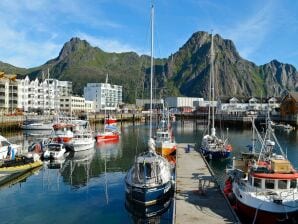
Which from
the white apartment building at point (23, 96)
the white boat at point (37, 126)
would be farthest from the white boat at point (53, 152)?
the white apartment building at point (23, 96)

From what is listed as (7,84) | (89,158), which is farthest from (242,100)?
(89,158)

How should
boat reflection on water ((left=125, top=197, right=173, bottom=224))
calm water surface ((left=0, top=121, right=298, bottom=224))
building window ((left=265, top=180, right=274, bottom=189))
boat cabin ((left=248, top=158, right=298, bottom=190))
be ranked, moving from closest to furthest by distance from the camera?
boat cabin ((left=248, top=158, right=298, bottom=190)) < building window ((left=265, top=180, right=274, bottom=189)) < boat reflection on water ((left=125, top=197, right=173, bottom=224)) < calm water surface ((left=0, top=121, right=298, bottom=224))

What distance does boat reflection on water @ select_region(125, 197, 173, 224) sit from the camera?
2606 cm

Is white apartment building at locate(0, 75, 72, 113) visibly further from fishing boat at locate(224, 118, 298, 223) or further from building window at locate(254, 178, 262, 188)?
building window at locate(254, 178, 262, 188)

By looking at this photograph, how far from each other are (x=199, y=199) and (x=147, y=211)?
4002 millimetres

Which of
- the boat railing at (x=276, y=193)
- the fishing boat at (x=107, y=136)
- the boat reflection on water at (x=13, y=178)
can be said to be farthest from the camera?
the fishing boat at (x=107, y=136)

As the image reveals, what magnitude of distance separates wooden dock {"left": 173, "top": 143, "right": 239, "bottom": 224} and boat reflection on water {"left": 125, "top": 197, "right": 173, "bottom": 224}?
157 centimetres

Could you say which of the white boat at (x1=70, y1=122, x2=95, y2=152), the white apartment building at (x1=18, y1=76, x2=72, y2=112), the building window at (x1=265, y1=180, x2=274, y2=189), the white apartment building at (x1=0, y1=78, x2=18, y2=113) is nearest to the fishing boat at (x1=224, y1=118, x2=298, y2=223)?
the building window at (x1=265, y1=180, x2=274, y2=189)

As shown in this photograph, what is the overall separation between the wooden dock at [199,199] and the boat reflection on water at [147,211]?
61.9 inches

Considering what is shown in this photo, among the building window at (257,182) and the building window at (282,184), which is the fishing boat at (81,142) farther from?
the building window at (282,184)

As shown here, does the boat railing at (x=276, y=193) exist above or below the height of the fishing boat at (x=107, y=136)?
below

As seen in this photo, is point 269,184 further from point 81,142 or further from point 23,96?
point 23,96

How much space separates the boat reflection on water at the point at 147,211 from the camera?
1026 inches

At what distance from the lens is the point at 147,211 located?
27.0 meters
